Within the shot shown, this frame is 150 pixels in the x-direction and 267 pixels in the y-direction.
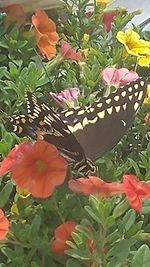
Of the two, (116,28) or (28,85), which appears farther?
(116,28)

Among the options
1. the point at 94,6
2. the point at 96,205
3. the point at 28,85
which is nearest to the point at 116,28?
the point at 94,6

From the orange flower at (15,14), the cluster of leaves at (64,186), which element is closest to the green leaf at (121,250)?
the cluster of leaves at (64,186)

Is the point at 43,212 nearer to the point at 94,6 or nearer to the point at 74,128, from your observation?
the point at 74,128

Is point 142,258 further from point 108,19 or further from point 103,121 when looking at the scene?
point 108,19

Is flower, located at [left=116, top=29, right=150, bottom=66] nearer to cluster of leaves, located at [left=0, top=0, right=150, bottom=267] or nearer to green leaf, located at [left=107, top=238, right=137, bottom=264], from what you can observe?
cluster of leaves, located at [left=0, top=0, right=150, bottom=267]

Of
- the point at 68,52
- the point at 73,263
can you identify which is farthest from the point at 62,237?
the point at 68,52

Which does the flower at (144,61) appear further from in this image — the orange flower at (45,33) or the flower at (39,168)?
the flower at (39,168)

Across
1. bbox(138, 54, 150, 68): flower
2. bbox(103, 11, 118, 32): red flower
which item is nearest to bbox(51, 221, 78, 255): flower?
bbox(138, 54, 150, 68): flower

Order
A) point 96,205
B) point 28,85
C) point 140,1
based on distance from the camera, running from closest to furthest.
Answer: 1. point 96,205
2. point 28,85
3. point 140,1
